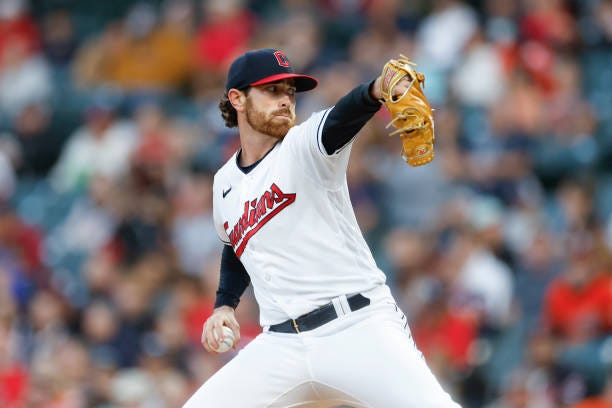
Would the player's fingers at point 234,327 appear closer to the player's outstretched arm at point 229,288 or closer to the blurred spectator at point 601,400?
the player's outstretched arm at point 229,288

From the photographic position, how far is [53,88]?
12914 mm

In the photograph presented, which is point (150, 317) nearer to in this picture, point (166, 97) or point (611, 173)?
point (166, 97)

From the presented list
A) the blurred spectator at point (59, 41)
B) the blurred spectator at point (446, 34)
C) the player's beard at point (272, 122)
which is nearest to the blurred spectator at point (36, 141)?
the blurred spectator at point (59, 41)

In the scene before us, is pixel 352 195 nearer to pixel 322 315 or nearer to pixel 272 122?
pixel 272 122

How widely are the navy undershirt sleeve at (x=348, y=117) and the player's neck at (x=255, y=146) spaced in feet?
1.82

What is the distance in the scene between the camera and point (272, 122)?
15.8ft

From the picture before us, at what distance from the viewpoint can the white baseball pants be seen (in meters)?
4.43

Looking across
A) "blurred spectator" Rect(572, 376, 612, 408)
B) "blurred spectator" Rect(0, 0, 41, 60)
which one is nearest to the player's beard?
"blurred spectator" Rect(572, 376, 612, 408)

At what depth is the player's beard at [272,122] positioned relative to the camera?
4809mm

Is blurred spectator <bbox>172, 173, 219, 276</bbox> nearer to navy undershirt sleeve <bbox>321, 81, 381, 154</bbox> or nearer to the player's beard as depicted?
the player's beard

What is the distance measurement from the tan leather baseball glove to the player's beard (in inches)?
30.6

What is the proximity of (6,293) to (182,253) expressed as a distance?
1570 millimetres

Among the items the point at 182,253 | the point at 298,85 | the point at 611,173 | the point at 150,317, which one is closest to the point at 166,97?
the point at 182,253

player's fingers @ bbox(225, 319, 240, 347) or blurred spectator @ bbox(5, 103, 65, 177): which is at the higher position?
blurred spectator @ bbox(5, 103, 65, 177)
